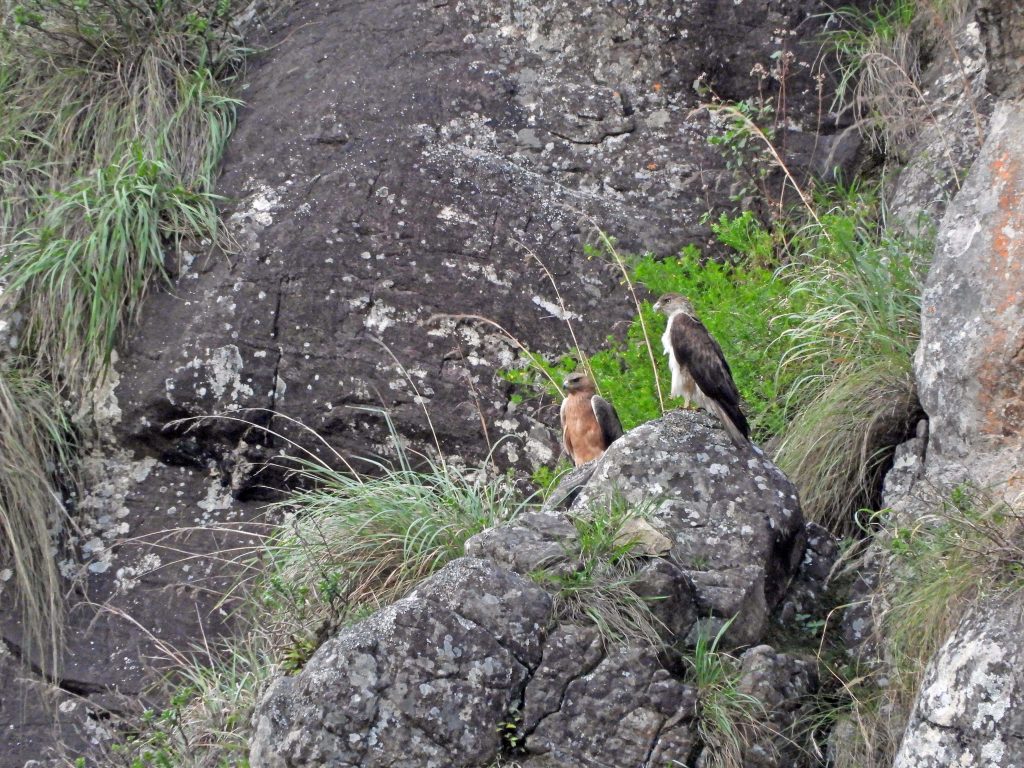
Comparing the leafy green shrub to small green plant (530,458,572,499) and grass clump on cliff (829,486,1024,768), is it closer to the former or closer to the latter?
small green plant (530,458,572,499)

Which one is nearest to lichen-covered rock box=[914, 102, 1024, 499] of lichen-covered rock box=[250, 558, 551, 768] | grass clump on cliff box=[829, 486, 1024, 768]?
grass clump on cliff box=[829, 486, 1024, 768]

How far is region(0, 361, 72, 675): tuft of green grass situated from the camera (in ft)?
Answer: 20.3

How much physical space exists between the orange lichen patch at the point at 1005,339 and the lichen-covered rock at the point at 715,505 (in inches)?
30.9

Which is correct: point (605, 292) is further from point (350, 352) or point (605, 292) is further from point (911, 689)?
point (911, 689)

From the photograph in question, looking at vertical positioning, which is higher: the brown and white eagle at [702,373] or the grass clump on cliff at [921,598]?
the brown and white eagle at [702,373]

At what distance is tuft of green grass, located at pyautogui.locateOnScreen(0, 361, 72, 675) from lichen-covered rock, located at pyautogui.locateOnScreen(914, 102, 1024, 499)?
13.0 ft

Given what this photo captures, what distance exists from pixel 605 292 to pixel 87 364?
2.66 meters

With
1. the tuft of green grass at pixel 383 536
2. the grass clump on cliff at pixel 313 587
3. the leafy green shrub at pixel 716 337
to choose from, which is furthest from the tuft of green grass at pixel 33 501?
the leafy green shrub at pixel 716 337

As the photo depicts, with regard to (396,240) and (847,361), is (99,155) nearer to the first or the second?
(396,240)

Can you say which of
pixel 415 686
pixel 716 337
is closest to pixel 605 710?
pixel 415 686

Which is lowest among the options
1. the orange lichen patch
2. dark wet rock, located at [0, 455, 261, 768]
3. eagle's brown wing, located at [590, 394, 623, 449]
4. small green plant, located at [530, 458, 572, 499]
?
dark wet rock, located at [0, 455, 261, 768]

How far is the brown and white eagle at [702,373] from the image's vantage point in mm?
5246

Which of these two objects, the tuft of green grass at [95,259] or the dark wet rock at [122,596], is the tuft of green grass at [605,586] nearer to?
the dark wet rock at [122,596]

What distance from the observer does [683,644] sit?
178 inches
